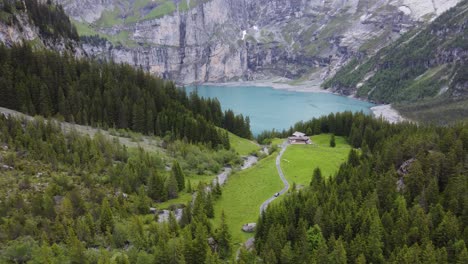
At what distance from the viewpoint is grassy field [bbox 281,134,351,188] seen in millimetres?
82875

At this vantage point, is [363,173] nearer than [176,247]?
No

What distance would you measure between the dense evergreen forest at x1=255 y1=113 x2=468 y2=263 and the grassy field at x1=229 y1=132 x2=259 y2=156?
40273 millimetres

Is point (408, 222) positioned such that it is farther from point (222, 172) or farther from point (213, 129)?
point (213, 129)

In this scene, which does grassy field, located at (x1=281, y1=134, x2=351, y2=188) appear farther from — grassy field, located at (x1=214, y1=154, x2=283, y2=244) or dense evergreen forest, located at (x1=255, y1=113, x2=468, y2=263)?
dense evergreen forest, located at (x1=255, y1=113, x2=468, y2=263)

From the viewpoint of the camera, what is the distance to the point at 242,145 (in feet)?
370

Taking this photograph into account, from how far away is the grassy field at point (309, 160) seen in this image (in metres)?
82.9

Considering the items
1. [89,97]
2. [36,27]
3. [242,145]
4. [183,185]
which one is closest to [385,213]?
[183,185]

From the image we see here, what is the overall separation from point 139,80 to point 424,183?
301 feet

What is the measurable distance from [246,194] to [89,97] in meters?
55.9

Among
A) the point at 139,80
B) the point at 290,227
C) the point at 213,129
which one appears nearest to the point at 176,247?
the point at 290,227

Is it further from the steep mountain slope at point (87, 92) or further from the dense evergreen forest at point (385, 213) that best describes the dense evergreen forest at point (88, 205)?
the steep mountain slope at point (87, 92)

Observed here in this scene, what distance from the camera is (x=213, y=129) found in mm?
104312

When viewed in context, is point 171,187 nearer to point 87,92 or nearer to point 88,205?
point 88,205

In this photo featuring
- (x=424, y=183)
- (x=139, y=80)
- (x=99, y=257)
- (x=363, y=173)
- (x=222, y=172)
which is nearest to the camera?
(x=99, y=257)
